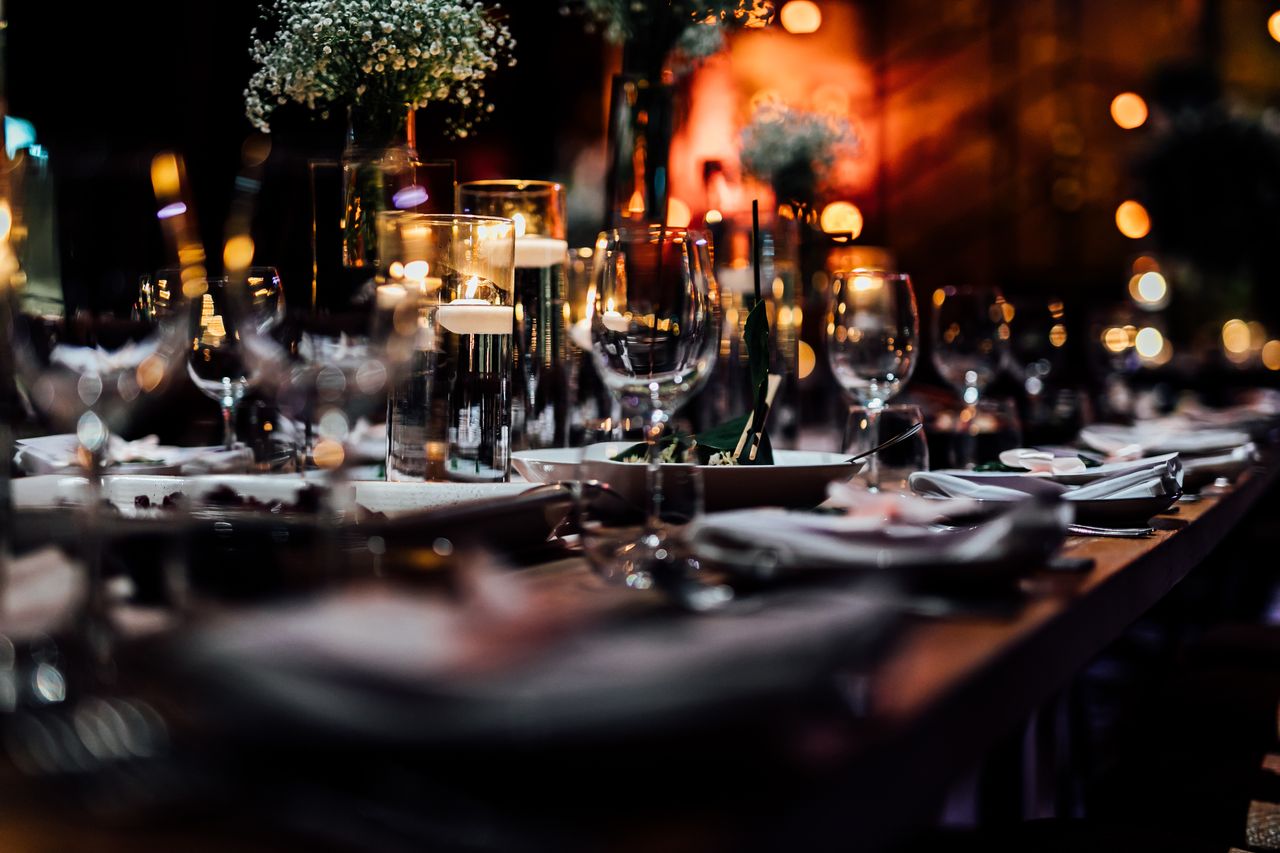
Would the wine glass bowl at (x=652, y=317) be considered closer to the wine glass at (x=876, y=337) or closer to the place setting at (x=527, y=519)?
the place setting at (x=527, y=519)

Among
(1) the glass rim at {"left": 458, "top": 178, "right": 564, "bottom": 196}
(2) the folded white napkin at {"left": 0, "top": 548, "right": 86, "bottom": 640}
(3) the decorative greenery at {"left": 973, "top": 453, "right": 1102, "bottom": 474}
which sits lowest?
(3) the decorative greenery at {"left": 973, "top": 453, "right": 1102, "bottom": 474}

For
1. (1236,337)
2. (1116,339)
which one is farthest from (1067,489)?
(1236,337)

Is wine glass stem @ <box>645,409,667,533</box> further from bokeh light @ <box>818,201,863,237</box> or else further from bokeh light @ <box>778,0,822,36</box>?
bokeh light @ <box>778,0,822,36</box>

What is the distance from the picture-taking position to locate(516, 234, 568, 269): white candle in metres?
1.39

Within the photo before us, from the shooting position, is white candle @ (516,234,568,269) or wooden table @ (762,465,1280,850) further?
white candle @ (516,234,568,269)

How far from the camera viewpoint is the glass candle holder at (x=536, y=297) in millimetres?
1395

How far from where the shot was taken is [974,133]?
7938 millimetres

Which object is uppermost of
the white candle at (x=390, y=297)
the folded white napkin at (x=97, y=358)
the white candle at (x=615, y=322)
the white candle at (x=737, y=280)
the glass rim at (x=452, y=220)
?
the glass rim at (x=452, y=220)

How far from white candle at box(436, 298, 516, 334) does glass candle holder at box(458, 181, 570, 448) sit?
20 centimetres

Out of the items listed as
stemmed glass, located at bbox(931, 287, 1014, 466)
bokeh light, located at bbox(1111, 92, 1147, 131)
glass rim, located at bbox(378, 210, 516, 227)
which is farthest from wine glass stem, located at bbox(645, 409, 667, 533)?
bokeh light, located at bbox(1111, 92, 1147, 131)

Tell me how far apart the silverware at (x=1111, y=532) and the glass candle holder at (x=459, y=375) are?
534 mm

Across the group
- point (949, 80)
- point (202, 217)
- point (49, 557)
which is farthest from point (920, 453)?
point (949, 80)

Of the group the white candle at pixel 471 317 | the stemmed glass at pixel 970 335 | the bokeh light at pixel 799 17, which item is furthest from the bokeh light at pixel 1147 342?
the bokeh light at pixel 799 17

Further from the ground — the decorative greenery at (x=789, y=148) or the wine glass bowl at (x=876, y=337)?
the decorative greenery at (x=789, y=148)
